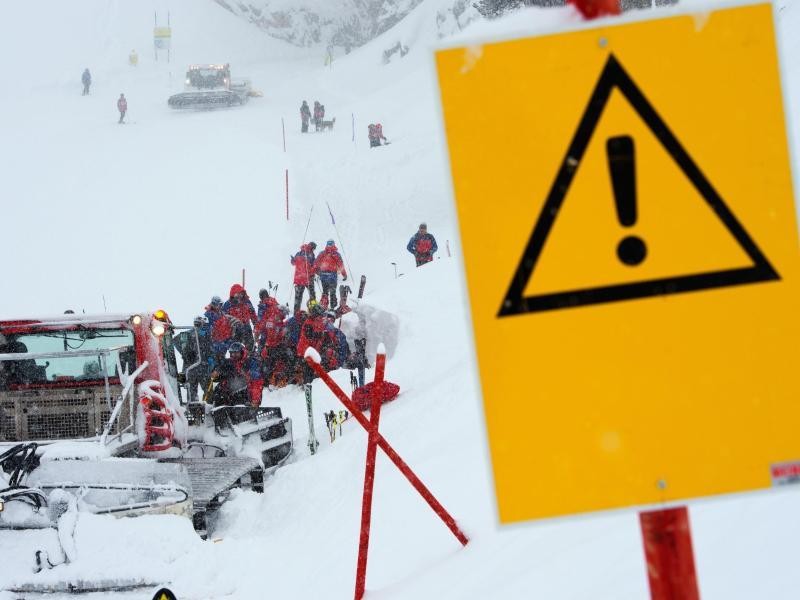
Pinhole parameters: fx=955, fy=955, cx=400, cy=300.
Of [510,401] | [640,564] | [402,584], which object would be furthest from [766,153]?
[402,584]

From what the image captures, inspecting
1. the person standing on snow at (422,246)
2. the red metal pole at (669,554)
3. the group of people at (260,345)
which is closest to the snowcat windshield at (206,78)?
the person standing on snow at (422,246)

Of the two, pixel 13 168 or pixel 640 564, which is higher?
pixel 13 168

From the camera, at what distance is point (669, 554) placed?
1608 millimetres

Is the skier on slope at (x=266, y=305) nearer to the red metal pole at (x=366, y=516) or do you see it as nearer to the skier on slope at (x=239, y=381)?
the skier on slope at (x=239, y=381)

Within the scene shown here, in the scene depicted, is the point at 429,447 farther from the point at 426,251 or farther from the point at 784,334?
the point at 426,251

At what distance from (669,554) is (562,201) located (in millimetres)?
622

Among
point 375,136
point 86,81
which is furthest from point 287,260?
point 86,81

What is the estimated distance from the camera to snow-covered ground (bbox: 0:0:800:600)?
3.36 m

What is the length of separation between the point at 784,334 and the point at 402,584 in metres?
3.20

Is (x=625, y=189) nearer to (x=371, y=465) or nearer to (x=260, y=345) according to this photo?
(x=371, y=465)

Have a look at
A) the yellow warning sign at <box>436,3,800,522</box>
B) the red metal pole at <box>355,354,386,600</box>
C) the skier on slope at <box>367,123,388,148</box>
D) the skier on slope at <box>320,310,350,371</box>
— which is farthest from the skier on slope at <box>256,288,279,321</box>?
the skier on slope at <box>367,123,388,148</box>

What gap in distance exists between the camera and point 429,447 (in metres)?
7.00

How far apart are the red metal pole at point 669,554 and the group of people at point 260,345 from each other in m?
9.02

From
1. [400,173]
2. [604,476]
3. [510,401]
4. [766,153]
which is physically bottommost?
[604,476]
